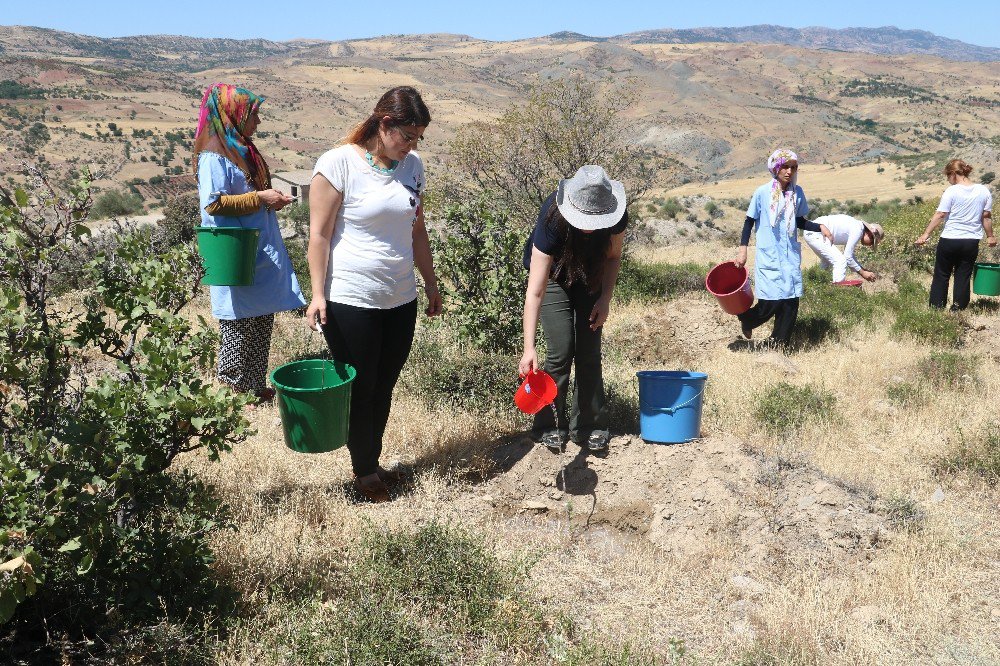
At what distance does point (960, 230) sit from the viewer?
6.82 m

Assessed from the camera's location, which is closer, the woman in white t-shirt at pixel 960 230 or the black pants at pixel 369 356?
the black pants at pixel 369 356

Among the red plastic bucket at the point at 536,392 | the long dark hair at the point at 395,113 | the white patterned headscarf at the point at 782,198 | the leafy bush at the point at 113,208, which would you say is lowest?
the leafy bush at the point at 113,208

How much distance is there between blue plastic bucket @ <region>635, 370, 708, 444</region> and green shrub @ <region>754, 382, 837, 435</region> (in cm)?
95

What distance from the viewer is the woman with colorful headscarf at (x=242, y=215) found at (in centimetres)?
395

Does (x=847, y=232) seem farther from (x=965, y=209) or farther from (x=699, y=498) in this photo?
(x=699, y=498)

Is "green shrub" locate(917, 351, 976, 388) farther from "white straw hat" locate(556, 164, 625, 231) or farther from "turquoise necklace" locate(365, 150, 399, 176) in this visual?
"turquoise necklace" locate(365, 150, 399, 176)

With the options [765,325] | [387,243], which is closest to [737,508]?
[387,243]

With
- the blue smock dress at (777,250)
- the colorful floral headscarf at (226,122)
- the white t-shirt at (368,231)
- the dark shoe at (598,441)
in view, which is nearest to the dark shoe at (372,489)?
the white t-shirt at (368,231)

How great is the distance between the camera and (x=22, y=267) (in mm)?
2316

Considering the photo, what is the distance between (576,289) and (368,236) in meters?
1.02

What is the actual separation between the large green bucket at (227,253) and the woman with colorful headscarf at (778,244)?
12.3 feet

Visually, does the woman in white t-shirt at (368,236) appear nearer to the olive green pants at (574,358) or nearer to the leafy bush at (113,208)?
the olive green pants at (574,358)

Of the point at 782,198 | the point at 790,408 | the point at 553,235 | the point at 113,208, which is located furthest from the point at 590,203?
the point at 113,208

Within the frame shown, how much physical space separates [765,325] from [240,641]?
580cm
